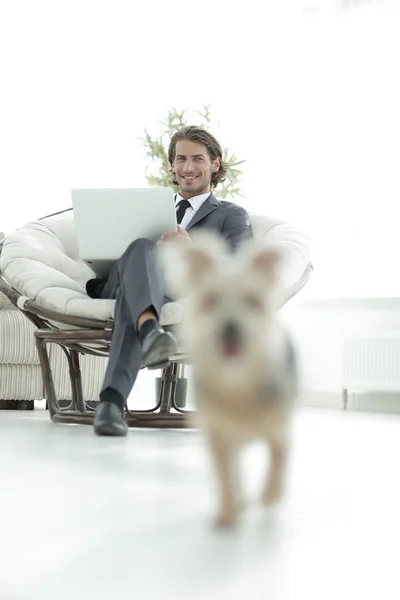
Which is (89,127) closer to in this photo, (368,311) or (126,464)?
(368,311)

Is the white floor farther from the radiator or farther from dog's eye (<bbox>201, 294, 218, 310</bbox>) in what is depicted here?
the radiator

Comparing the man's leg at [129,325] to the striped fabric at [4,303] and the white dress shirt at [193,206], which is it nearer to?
the white dress shirt at [193,206]

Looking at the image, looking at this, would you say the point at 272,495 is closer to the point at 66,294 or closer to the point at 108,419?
the point at 108,419

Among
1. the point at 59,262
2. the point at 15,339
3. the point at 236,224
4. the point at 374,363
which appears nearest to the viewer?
the point at 236,224

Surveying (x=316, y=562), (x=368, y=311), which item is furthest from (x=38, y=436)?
(x=368, y=311)

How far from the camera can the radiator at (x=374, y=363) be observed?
13.4 ft

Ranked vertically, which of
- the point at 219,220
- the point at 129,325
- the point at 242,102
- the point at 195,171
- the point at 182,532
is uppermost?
the point at 242,102

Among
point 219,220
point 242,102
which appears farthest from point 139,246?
point 242,102

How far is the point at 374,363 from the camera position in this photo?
13.5 feet

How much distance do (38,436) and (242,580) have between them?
1.78m

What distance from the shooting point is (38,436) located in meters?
2.08

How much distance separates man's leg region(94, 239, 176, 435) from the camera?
70.2 inches

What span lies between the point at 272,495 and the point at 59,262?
2415 millimetres

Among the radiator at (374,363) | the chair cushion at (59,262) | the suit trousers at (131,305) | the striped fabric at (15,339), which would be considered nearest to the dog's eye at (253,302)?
the suit trousers at (131,305)
